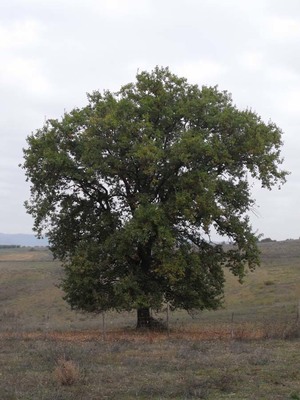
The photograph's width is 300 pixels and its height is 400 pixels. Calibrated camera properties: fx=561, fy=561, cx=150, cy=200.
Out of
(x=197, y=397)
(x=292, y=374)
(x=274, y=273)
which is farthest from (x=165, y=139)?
(x=274, y=273)

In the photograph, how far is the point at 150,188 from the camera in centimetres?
2728

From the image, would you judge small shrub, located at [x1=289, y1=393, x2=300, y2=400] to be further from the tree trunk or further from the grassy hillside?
the grassy hillside

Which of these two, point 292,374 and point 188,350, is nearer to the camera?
point 292,374

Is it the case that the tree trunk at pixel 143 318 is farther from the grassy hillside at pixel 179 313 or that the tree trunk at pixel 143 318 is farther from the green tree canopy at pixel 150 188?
the grassy hillside at pixel 179 313

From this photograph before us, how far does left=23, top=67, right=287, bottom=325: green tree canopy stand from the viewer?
25219mm

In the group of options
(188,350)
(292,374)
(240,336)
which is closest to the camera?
(292,374)

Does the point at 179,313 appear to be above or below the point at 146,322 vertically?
below

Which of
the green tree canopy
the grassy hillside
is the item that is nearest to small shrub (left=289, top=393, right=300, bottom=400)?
the green tree canopy

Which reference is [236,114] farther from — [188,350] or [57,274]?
[57,274]

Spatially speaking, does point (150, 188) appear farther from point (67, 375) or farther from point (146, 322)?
point (67, 375)

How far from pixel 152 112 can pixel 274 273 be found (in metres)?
35.3

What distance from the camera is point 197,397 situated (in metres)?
11.8

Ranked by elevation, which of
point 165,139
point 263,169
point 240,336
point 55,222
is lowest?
point 240,336

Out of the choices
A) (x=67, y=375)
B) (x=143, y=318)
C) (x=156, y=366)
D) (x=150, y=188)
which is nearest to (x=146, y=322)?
(x=143, y=318)
